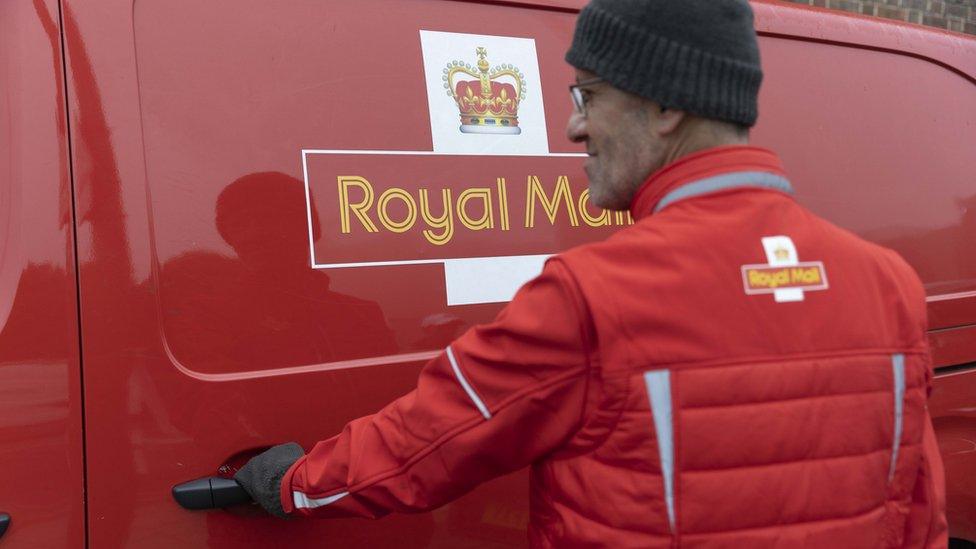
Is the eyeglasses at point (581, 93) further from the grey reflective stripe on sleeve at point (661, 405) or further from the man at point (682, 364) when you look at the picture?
the grey reflective stripe on sleeve at point (661, 405)

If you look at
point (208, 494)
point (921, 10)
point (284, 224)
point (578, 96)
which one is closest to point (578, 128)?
point (578, 96)

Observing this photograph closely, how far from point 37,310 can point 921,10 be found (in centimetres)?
803

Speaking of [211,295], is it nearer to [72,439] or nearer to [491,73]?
[72,439]

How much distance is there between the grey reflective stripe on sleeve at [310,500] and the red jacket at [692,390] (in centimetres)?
4

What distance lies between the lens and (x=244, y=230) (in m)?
1.62

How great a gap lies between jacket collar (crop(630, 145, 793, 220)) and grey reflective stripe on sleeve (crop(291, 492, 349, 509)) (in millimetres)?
632

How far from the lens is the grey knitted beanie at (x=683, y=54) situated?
1167mm

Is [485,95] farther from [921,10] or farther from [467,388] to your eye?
[921,10]

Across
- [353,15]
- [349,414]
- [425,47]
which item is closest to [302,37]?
[353,15]

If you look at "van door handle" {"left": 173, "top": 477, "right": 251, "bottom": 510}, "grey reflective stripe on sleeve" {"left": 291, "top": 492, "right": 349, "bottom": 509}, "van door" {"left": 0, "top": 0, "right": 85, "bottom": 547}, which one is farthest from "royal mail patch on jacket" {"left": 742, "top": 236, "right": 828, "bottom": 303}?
"van door" {"left": 0, "top": 0, "right": 85, "bottom": 547}

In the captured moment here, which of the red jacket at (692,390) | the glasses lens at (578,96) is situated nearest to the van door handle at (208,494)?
the red jacket at (692,390)

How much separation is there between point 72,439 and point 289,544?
457 millimetres

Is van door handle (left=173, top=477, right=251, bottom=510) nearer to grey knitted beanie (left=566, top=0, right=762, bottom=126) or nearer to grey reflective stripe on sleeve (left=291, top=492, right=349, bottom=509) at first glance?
grey reflective stripe on sleeve (left=291, top=492, right=349, bottom=509)

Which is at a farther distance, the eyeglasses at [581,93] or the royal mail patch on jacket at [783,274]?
the eyeglasses at [581,93]
